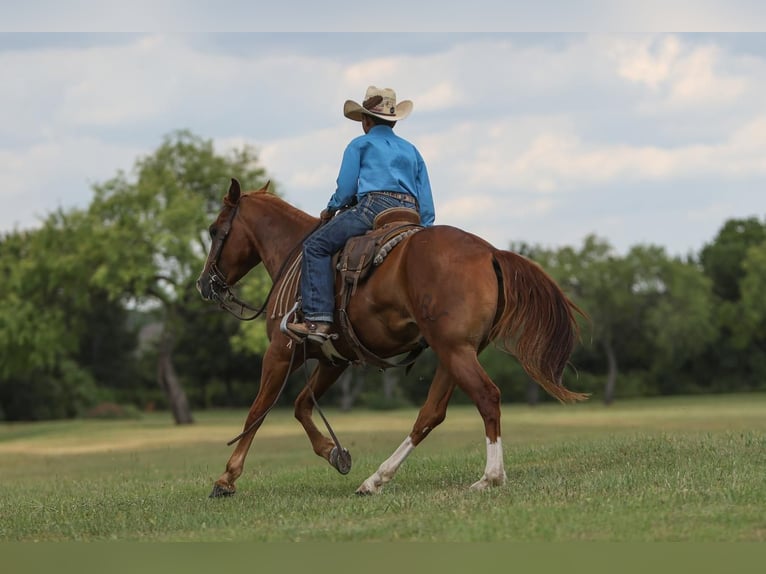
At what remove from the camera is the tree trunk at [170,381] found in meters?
50.8

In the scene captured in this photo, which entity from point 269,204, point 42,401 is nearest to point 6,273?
point 42,401

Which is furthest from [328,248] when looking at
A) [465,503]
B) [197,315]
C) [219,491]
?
[197,315]

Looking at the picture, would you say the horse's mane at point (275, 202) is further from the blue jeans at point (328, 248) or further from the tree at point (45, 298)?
the tree at point (45, 298)

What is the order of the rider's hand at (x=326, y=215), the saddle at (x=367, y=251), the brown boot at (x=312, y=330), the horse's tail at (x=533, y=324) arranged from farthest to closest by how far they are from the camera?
the rider's hand at (x=326, y=215) → the brown boot at (x=312, y=330) → the saddle at (x=367, y=251) → the horse's tail at (x=533, y=324)

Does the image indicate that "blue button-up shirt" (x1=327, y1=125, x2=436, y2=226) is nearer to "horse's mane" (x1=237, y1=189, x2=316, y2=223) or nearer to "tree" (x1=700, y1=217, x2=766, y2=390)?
"horse's mane" (x1=237, y1=189, x2=316, y2=223)

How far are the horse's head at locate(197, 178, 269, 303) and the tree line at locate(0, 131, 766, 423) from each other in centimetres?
3457

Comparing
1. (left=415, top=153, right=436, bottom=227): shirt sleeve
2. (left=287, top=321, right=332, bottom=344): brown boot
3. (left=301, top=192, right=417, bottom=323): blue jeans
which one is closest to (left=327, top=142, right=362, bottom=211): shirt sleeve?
(left=301, top=192, right=417, bottom=323): blue jeans

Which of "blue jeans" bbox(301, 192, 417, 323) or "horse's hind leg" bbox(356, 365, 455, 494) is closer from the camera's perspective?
"horse's hind leg" bbox(356, 365, 455, 494)

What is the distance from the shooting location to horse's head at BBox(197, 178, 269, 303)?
11297 millimetres

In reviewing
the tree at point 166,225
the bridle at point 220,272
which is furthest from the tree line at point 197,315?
the bridle at point 220,272

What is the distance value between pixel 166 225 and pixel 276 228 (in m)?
36.6

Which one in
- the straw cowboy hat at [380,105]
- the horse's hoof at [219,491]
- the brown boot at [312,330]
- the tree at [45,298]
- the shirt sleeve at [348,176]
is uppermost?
the tree at [45,298]

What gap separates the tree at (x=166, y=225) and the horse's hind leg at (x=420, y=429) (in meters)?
37.4

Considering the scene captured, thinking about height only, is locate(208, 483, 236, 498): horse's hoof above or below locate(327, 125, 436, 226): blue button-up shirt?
below
